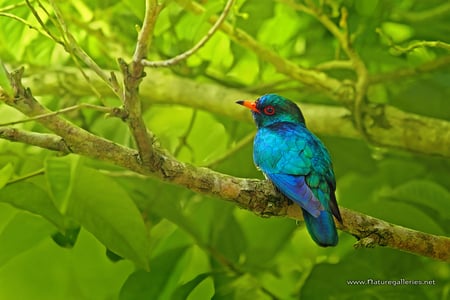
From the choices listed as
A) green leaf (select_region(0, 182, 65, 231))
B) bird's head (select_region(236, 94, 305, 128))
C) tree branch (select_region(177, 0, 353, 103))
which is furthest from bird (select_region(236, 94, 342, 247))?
green leaf (select_region(0, 182, 65, 231))

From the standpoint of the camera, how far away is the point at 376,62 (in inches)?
46.6

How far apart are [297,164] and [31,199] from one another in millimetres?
296

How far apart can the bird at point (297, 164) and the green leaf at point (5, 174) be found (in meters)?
Answer: 0.26

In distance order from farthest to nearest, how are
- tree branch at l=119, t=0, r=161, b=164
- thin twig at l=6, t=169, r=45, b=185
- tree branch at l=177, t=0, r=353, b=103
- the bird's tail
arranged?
tree branch at l=177, t=0, r=353, b=103 → thin twig at l=6, t=169, r=45, b=185 → the bird's tail → tree branch at l=119, t=0, r=161, b=164

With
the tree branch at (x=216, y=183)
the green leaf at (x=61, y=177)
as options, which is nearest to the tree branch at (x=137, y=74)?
the tree branch at (x=216, y=183)

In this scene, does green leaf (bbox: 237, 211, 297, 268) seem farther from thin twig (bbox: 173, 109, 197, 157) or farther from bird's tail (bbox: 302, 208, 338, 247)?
bird's tail (bbox: 302, 208, 338, 247)

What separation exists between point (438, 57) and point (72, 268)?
0.58 metres

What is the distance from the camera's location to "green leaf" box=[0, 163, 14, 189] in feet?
2.74

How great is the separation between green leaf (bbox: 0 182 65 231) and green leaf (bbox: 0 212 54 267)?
0.12 feet

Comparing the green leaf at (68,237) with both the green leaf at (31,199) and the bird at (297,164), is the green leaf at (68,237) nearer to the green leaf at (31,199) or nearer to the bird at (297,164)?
the green leaf at (31,199)

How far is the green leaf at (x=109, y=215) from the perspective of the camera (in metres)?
0.86

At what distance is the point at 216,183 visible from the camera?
75 cm

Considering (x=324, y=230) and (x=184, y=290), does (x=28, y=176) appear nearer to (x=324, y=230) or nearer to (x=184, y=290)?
(x=184, y=290)

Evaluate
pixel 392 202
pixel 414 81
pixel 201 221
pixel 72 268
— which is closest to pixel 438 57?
pixel 414 81
